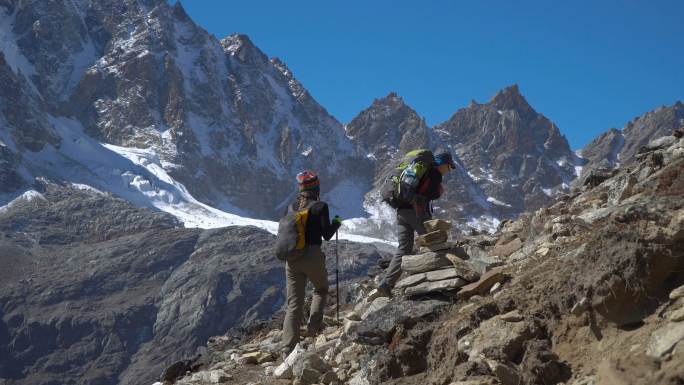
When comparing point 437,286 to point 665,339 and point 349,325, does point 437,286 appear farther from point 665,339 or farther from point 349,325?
point 665,339

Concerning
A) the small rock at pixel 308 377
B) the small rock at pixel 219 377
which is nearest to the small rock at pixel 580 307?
the small rock at pixel 308 377

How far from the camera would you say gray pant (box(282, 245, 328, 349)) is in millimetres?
9703

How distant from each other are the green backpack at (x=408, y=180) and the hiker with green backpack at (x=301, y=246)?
A: 0.89m

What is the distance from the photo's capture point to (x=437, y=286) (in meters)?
8.06

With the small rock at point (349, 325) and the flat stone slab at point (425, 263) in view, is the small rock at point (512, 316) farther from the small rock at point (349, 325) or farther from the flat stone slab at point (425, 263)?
the small rock at point (349, 325)

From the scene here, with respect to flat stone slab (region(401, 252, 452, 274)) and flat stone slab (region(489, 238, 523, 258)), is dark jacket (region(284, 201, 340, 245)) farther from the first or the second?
flat stone slab (region(489, 238, 523, 258))

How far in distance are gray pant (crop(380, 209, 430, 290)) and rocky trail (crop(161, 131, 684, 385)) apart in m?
0.57

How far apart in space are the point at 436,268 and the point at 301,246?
168 centimetres

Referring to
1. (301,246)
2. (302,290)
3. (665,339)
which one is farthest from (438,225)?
(665,339)

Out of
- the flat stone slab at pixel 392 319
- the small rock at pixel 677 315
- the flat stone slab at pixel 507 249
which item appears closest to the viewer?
the small rock at pixel 677 315

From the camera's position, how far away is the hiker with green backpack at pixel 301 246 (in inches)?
378

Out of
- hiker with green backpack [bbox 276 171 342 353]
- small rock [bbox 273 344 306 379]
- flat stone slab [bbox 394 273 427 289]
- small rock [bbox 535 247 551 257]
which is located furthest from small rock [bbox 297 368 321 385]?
small rock [bbox 535 247 551 257]

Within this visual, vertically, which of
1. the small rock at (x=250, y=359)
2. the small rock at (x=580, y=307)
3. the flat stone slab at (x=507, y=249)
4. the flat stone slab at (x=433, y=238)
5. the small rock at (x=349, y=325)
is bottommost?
the small rock at (x=580, y=307)

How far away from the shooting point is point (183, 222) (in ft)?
604
